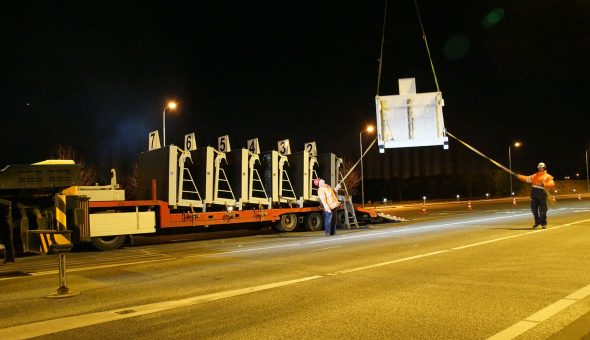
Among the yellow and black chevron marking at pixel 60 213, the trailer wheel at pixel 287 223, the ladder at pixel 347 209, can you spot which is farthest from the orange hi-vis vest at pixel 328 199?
the yellow and black chevron marking at pixel 60 213

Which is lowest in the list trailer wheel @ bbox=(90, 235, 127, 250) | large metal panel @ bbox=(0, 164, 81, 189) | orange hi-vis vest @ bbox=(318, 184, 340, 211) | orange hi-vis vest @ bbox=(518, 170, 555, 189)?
trailer wheel @ bbox=(90, 235, 127, 250)

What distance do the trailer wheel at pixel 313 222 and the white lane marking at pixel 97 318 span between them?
12.7 metres

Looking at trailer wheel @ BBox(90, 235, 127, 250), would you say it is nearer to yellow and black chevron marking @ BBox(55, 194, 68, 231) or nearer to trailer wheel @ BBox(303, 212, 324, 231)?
trailer wheel @ BBox(303, 212, 324, 231)

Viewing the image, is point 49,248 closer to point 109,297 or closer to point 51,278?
→ point 109,297

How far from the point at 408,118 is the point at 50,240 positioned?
12.5 m

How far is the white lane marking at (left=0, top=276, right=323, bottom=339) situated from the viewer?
5473 millimetres

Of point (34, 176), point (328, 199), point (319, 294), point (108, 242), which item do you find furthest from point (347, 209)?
point (34, 176)

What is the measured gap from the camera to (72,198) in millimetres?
7766

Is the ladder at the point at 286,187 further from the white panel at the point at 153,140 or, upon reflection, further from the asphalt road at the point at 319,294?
the asphalt road at the point at 319,294

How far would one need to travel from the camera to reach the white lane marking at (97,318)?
5473 millimetres

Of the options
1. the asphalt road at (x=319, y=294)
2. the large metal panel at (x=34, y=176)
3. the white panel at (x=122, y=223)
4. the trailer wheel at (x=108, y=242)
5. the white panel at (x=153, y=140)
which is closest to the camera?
the asphalt road at (x=319, y=294)

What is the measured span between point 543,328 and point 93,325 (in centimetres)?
460

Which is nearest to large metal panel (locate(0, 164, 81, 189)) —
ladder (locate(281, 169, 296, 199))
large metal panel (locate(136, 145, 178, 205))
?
large metal panel (locate(136, 145, 178, 205))

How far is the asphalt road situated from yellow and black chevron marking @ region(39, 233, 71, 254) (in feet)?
2.23
